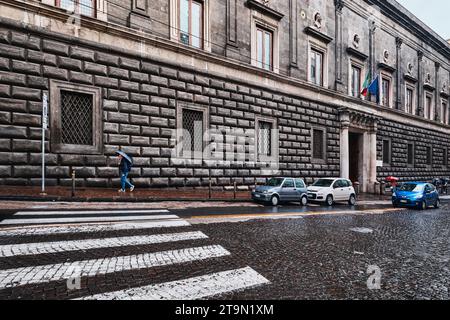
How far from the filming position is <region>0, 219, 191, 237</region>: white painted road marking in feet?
17.3

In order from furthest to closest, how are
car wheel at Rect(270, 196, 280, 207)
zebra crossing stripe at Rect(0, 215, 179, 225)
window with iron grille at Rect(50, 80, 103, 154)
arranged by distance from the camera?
car wheel at Rect(270, 196, 280, 207)
window with iron grille at Rect(50, 80, 103, 154)
zebra crossing stripe at Rect(0, 215, 179, 225)

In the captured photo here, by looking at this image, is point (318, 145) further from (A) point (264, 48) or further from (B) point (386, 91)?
(B) point (386, 91)

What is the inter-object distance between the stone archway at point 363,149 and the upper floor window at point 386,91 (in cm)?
370

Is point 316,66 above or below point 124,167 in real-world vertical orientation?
above

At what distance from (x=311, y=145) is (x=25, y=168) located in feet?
53.4

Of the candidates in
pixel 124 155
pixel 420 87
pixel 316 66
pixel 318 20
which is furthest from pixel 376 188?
pixel 124 155

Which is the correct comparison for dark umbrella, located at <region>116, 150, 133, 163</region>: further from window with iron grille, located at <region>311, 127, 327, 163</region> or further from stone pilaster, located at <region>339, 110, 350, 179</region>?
stone pilaster, located at <region>339, 110, 350, 179</region>

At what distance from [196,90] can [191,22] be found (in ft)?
12.1

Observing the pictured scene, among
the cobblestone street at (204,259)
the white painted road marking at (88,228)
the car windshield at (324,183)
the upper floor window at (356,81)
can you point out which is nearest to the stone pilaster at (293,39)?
the upper floor window at (356,81)

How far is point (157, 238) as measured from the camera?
5422mm

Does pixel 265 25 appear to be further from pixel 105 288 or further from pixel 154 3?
pixel 105 288

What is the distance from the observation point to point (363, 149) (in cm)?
2448

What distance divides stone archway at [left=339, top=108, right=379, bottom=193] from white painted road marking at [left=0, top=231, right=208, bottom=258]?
64.4 ft

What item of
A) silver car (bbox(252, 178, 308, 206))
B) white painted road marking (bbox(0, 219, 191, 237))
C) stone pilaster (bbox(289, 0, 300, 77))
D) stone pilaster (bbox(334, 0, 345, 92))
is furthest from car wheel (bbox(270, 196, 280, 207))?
stone pilaster (bbox(334, 0, 345, 92))
